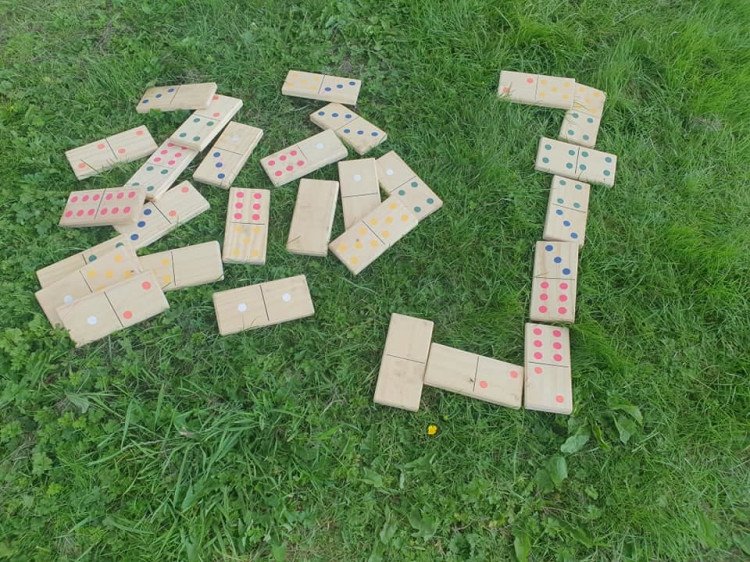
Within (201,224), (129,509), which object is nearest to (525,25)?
(201,224)

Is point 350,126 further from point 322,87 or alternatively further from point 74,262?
point 74,262

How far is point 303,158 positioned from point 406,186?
611mm

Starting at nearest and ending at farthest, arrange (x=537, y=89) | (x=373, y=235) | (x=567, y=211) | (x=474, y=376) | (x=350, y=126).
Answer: (x=474, y=376), (x=373, y=235), (x=567, y=211), (x=350, y=126), (x=537, y=89)

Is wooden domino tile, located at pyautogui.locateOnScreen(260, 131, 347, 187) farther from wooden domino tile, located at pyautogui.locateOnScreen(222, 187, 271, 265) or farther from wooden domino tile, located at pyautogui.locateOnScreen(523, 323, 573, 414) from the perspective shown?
wooden domino tile, located at pyautogui.locateOnScreen(523, 323, 573, 414)

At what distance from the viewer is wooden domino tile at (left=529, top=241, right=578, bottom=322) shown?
2676mm

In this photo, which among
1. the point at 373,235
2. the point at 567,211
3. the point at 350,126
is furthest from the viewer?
the point at 350,126

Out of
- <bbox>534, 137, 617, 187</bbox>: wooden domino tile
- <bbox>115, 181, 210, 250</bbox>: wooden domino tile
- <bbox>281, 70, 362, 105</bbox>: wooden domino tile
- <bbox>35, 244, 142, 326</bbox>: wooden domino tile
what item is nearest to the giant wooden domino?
<bbox>534, 137, 617, 187</bbox>: wooden domino tile

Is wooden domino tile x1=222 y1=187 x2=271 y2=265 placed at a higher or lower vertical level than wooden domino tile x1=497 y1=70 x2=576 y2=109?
lower

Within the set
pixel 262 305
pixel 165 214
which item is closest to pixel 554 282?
pixel 262 305

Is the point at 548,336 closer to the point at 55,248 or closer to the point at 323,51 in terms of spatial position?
the point at 323,51

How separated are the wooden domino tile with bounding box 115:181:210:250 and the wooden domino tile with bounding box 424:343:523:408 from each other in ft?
4.88

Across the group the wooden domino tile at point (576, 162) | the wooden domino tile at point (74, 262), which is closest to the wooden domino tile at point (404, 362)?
the wooden domino tile at point (576, 162)

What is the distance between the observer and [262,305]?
2.66 m

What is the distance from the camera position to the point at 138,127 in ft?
10.6
